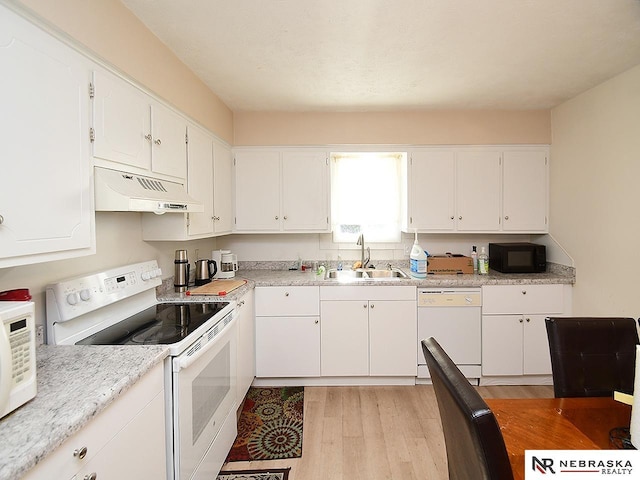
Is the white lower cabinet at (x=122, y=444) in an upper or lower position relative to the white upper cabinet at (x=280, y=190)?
lower

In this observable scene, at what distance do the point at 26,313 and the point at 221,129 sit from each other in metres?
2.26

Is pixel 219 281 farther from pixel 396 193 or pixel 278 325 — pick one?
pixel 396 193

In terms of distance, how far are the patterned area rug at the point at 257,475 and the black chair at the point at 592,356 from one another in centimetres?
148

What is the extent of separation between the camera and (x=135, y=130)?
5.60ft

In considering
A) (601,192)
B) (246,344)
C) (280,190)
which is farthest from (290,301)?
(601,192)

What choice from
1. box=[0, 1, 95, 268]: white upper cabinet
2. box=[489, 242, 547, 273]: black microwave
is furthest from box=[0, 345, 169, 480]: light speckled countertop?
box=[489, 242, 547, 273]: black microwave

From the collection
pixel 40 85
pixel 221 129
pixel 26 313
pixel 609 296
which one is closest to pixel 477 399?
pixel 26 313

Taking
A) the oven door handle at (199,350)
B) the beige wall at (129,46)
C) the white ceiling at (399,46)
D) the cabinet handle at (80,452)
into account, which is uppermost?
the white ceiling at (399,46)

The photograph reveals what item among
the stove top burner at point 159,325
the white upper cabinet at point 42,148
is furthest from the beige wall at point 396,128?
the white upper cabinet at point 42,148

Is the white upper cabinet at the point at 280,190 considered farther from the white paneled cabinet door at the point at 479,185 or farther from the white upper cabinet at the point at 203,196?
the white paneled cabinet door at the point at 479,185

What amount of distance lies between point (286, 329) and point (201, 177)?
1.42m

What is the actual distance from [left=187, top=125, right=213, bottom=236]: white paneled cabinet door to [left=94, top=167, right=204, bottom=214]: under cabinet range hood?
364 millimetres

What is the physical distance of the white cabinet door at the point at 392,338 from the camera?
285cm

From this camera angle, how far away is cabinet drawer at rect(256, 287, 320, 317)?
9.36 feet
